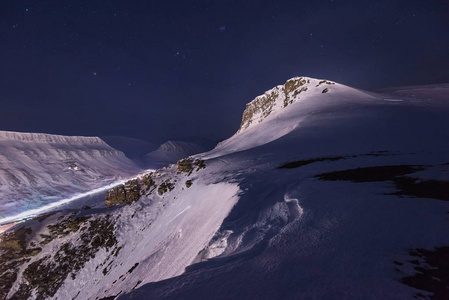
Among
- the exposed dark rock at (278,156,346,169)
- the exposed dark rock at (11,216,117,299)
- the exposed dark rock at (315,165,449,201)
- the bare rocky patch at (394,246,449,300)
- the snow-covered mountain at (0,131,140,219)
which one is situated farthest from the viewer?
the snow-covered mountain at (0,131,140,219)

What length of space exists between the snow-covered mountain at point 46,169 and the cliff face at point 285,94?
245 ft

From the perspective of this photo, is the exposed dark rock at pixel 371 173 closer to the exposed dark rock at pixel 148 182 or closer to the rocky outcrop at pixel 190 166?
the rocky outcrop at pixel 190 166

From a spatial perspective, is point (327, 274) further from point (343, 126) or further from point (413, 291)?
point (343, 126)

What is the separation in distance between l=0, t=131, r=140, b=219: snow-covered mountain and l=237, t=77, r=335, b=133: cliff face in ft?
245

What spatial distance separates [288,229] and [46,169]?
120m

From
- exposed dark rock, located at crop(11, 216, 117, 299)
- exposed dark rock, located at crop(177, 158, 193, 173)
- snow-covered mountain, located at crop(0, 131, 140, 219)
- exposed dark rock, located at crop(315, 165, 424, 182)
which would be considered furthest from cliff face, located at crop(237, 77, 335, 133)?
snow-covered mountain, located at crop(0, 131, 140, 219)

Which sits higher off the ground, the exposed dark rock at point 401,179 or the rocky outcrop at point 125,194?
the rocky outcrop at point 125,194

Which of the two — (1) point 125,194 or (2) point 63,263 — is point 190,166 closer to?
(1) point 125,194

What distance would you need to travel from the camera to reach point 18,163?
87438 mm

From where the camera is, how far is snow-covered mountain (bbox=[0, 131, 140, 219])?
68938 mm

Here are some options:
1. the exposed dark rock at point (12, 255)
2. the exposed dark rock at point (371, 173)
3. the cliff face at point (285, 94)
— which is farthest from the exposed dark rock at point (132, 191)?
the cliff face at point (285, 94)

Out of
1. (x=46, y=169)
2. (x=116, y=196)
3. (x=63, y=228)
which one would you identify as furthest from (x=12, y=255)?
(x=46, y=169)

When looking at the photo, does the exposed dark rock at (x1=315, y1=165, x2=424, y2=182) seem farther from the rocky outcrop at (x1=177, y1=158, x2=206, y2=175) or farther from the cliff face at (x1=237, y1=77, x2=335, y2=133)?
the cliff face at (x1=237, y1=77, x2=335, y2=133)

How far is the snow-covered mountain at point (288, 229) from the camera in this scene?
3250mm
